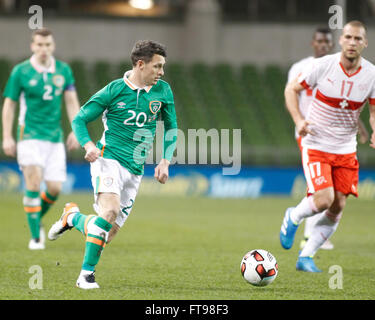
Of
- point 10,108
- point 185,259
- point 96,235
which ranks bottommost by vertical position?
point 185,259

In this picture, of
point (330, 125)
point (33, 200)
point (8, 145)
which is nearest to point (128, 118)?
point (330, 125)

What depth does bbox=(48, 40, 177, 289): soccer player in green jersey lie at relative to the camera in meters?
6.00

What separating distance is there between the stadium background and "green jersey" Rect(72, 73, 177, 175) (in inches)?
451

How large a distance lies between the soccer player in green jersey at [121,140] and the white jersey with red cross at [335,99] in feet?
5.10

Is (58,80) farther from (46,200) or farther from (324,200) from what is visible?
(324,200)

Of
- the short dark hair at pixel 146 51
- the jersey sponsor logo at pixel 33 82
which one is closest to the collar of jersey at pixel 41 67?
the jersey sponsor logo at pixel 33 82

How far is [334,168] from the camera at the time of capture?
7332mm

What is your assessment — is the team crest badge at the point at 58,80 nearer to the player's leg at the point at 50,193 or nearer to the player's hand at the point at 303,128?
the player's leg at the point at 50,193

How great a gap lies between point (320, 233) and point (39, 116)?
3400mm

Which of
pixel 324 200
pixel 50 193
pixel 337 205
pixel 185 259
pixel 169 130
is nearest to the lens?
pixel 169 130

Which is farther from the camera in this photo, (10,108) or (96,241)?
(10,108)

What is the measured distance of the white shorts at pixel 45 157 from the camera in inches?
342
